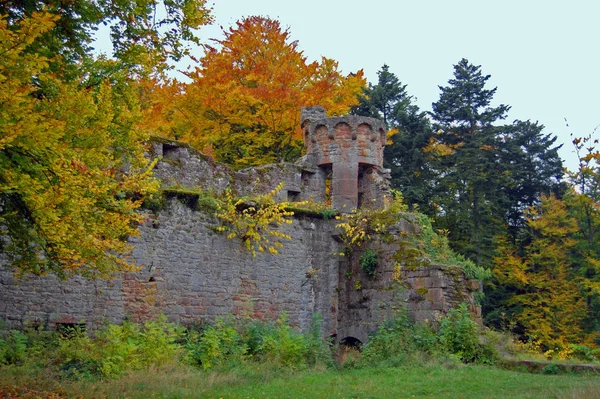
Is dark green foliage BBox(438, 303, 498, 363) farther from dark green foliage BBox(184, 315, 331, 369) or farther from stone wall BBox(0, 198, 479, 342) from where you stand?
dark green foliage BBox(184, 315, 331, 369)

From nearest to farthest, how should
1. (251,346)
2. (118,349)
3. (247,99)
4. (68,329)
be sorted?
1. (118,349)
2. (68,329)
3. (251,346)
4. (247,99)

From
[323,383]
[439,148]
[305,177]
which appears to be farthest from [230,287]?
[439,148]

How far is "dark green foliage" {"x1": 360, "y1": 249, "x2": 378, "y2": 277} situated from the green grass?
3.97 metres

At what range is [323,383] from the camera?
1160 cm

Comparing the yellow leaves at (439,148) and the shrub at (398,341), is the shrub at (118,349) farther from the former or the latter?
the yellow leaves at (439,148)

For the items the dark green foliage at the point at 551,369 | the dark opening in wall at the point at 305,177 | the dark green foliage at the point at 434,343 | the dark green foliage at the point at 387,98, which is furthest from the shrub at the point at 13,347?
the dark green foliage at the point at 387,98

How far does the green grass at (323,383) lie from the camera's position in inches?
372

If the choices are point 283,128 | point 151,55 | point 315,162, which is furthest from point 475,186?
point 151,55

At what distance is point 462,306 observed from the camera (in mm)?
15289

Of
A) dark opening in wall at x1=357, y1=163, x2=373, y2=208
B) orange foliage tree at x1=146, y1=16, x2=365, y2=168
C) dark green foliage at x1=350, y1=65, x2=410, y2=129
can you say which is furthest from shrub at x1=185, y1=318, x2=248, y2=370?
dark green foliage at x1=350, y1=65, x2=410, y2=129

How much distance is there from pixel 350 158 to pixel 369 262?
3.14 m

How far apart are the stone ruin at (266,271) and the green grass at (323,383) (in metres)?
2.25

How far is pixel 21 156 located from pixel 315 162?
11750 mm

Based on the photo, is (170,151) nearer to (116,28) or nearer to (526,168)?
(116,28)
